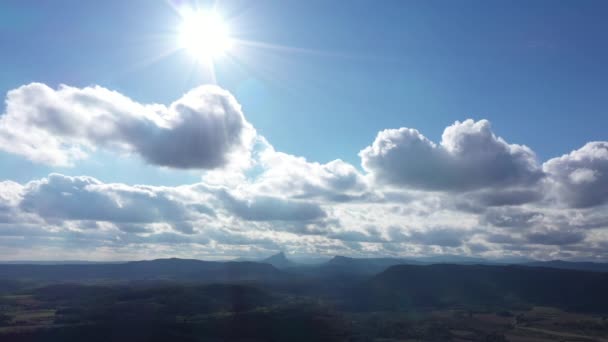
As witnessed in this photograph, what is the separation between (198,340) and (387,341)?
285 feet

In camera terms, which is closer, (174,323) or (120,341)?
(120,341)

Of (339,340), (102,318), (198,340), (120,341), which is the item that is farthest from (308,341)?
(102,318)

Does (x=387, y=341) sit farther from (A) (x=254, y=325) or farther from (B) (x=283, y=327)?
(A) (x=254, y=325)

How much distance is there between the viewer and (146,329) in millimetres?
170875

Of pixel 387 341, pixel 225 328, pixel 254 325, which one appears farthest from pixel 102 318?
pixel 387 341

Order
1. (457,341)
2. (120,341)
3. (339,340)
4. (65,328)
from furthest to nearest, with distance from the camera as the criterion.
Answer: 1. (457,341)
2. (339,340)
3. (65,328)
4. (120,341)

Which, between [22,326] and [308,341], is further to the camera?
[22,326]

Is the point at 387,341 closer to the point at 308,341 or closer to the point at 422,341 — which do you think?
the point at 422,341

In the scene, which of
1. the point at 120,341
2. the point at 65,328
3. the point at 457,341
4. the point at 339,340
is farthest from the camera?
the point at 457,341

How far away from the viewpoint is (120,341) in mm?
152750

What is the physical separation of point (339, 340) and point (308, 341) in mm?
16139

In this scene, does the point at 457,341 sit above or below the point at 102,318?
below

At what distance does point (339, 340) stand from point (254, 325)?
39689mm

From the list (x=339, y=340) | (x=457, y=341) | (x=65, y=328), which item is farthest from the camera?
(x=457, y=341)
